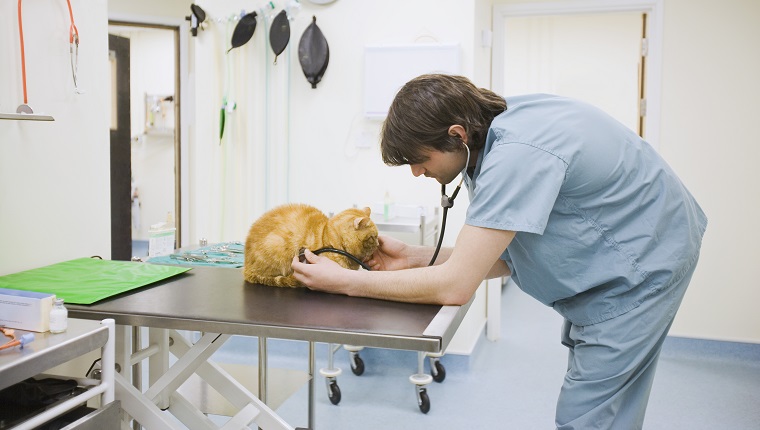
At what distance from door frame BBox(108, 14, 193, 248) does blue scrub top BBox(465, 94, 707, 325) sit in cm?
343

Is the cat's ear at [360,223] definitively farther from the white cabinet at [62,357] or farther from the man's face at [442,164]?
the white cabinet at [62,357]

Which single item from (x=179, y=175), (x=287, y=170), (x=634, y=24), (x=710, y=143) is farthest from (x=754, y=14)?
(x=179, y=175)

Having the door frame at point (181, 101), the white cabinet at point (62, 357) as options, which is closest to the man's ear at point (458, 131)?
the white cabinet at point (62, 357)

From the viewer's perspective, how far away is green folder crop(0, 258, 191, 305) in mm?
1406

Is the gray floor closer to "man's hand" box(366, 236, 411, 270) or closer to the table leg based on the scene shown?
the table leg

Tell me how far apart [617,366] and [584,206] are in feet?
1.04

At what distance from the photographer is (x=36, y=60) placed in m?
1.68

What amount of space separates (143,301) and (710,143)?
10.4 ft

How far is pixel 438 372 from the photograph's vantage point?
3.11 meters

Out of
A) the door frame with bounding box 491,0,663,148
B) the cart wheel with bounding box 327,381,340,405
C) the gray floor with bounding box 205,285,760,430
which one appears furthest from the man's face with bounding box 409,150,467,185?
the door frame with bounding box 491,0,663,148

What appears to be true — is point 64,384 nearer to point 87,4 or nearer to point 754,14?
point 87,4

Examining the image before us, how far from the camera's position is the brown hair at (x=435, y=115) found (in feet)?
4.22

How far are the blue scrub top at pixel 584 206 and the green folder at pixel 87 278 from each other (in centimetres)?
79

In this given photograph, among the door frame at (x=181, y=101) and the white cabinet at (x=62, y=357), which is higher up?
the door frame at (x=181, y=101)
